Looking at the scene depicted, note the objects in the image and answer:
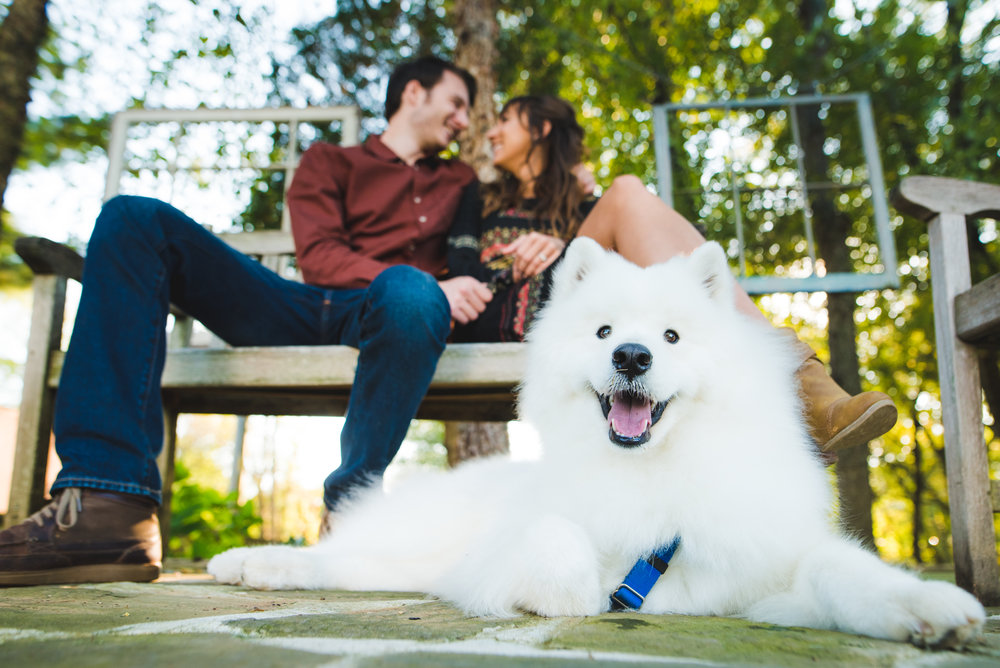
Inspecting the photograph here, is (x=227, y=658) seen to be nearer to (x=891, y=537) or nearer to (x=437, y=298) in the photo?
(x=437, y=298)

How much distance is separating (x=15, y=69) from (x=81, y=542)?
14.2ft

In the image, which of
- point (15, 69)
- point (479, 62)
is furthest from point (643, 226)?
point (15, 69)

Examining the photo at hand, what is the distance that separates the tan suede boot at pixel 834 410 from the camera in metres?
1.53

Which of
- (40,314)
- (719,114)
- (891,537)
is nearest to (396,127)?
(40,314)

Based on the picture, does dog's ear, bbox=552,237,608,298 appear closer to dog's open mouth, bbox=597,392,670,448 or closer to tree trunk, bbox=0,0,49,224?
dog's open mouth, bbox=597,392,670,448

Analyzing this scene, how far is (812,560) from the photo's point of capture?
1253 millimetres

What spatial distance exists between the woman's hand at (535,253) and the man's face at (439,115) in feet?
3.44

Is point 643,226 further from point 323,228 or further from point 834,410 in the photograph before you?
point 323,228

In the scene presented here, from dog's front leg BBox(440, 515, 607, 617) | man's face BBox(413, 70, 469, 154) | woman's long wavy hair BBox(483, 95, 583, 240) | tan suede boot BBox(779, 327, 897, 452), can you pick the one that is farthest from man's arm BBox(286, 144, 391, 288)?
tan suede boot BBox(779, 327, 897, 452)

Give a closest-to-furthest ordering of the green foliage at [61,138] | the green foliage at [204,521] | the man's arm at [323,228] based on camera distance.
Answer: the man's arm at [323,228] → the green foliage at [204,521] → the green foliage at [61,138]

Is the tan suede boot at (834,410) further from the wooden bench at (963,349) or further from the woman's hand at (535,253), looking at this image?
the woman's hand at (535,253)

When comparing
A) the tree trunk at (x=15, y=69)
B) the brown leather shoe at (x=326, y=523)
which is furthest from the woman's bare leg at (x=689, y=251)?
the tree trunk at (x=15, y=69)

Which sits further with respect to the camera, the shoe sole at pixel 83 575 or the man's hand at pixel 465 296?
the man's hand at pixel 465 296

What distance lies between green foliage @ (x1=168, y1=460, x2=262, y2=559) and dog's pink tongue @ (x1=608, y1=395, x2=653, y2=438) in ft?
12.7
